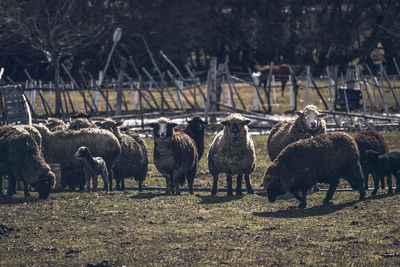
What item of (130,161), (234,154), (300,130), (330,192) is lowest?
(330,192)

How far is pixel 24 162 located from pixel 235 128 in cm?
394

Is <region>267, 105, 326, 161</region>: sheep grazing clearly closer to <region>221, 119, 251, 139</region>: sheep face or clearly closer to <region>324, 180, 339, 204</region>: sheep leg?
<region>221, 119, 251, 139</region>: sheep face

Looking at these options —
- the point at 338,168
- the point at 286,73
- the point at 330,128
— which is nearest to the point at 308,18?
the point at 286,73

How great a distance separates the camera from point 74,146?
1537 centimetres

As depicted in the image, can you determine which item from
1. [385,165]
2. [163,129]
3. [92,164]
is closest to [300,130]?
[385,165]

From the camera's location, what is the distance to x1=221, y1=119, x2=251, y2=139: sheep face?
14.5 meters

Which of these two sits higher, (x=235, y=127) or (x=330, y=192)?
(x=235, y=127)

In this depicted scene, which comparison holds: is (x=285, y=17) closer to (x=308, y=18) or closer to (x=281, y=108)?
(x=308, y=18)

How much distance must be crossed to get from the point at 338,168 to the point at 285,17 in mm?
34056

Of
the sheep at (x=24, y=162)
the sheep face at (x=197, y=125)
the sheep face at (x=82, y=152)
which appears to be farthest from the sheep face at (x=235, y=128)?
the sheep at (x=24, y=162)

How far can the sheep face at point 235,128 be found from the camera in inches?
571

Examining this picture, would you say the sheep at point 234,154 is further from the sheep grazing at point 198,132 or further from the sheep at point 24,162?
the sheep at point 24,162

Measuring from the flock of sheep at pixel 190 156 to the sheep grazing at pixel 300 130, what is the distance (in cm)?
2

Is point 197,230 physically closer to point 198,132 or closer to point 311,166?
point 311,166
